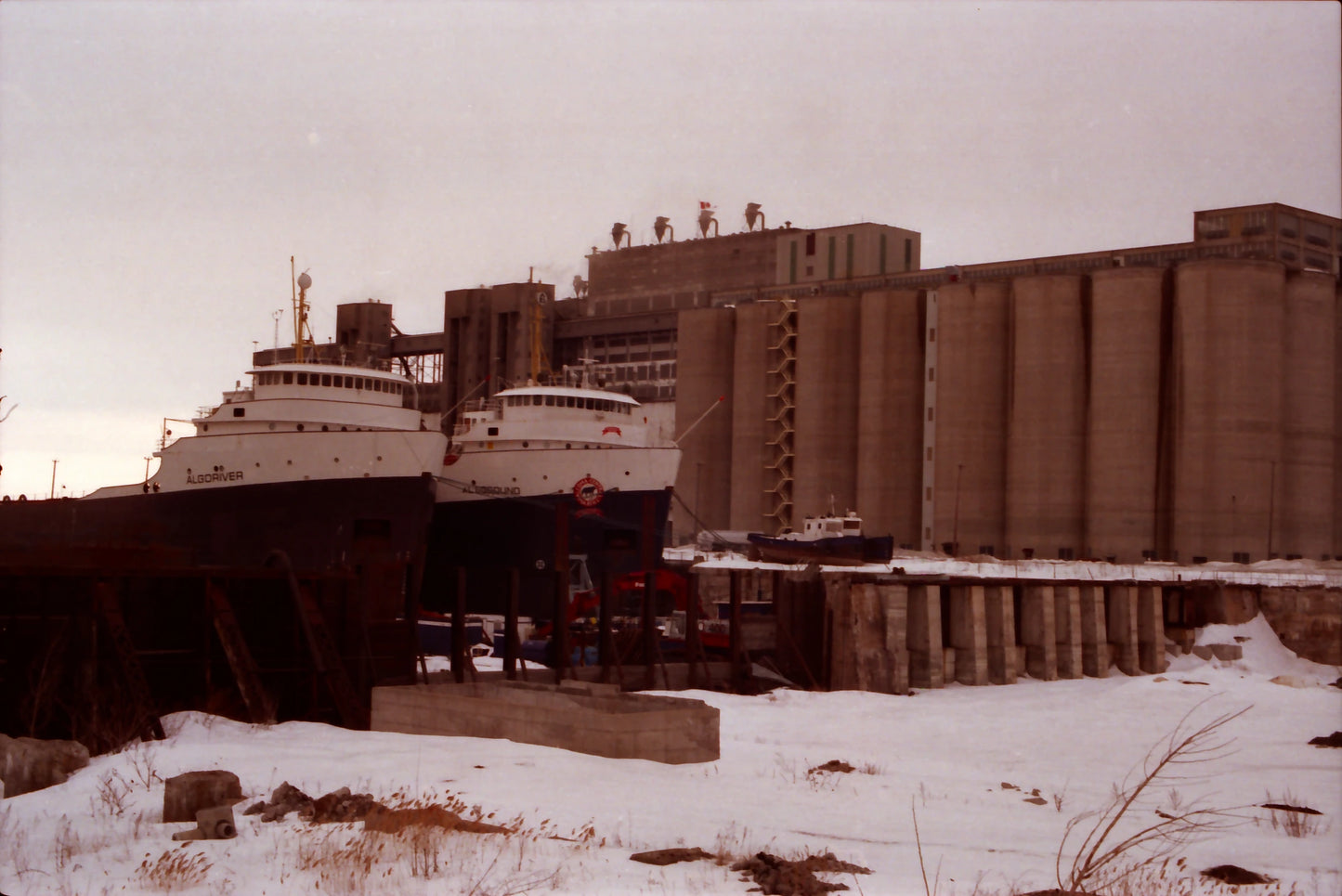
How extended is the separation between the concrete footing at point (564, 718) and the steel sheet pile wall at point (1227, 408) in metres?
55.5

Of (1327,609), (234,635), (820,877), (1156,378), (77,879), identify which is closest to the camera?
(77,879)

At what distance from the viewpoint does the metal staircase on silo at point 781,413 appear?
84.6 m

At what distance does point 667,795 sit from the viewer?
45.8 ft

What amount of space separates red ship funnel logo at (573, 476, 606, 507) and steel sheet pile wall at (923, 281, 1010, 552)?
28.9 metres

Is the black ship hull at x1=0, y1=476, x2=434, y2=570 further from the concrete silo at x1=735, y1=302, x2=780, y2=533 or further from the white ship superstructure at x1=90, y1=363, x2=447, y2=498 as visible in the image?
the concrete silo at x1=735, y1=302, x2=780, y2=533

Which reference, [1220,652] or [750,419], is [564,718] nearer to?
[1220,652]

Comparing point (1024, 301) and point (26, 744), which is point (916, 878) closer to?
point (26, 744)

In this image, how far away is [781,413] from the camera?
84.7 m

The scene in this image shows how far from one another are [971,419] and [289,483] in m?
42.6

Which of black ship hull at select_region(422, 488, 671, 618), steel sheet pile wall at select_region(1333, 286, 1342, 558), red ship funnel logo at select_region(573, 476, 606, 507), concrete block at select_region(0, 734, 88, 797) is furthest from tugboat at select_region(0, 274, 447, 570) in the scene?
steel sheet pile wall at select_region(1333, 286, 1342, 558)

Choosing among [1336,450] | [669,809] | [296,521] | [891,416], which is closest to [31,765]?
[669,809]

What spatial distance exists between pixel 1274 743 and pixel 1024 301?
5465 centimetres

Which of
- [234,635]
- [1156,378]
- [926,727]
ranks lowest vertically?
[926,727]

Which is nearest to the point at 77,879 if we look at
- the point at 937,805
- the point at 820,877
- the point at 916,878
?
the point at 820,877
